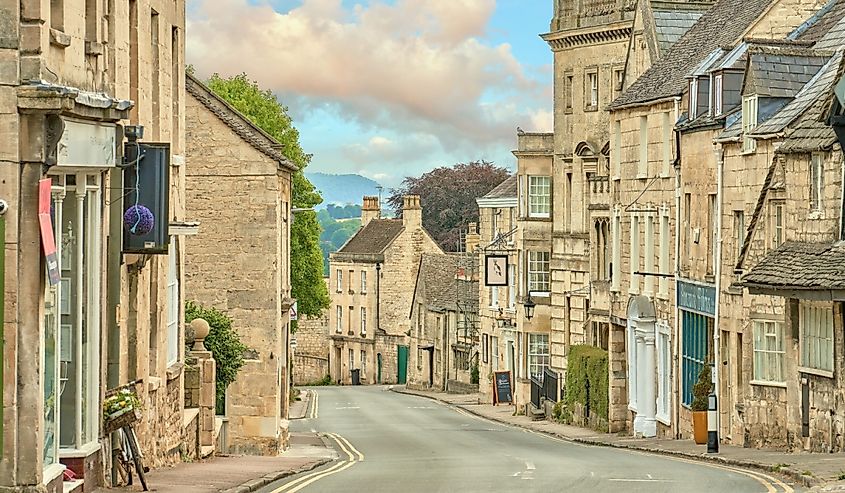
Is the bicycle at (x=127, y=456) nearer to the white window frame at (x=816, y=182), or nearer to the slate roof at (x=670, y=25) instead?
the white window frame at (x=816, y=182)

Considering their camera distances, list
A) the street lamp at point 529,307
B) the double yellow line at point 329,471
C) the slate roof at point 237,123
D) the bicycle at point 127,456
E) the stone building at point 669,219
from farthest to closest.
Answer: the street lamp at point 529,307, the slate roof at point 237,123, the stone building at point 669,219, the double yellow line at point 329,471, the bicycle at point 127,456

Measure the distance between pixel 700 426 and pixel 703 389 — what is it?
0.93 meters

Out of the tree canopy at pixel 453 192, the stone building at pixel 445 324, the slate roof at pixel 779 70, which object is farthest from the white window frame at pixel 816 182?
the tree canopy at pixel 453 192

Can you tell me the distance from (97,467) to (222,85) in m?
48.4

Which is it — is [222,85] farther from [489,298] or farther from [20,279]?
[20,279]

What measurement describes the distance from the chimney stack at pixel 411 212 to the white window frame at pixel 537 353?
34.9 metres

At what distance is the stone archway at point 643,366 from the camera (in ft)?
138

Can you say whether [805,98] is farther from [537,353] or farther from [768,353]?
[537,353]

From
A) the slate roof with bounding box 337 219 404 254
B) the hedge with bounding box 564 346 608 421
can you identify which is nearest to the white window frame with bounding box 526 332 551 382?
the hedge with bounding box 564 346 608 421

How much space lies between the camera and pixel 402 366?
96.9m

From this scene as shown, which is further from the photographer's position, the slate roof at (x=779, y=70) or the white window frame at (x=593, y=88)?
the white window frame at (x=593, y=88)

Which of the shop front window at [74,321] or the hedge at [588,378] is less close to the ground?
the shop front window at [74,321]

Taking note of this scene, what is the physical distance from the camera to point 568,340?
57.6m

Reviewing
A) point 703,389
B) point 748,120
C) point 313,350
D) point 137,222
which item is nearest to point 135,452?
point 137,222
